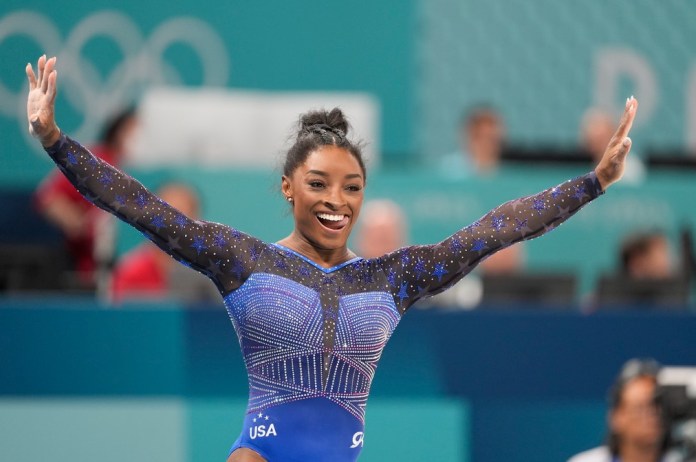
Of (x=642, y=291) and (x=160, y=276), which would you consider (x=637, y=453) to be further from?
(x=160, y=276)

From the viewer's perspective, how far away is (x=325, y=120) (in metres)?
3.57

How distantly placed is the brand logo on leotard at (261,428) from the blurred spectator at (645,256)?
423cm

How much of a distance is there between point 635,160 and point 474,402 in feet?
12.0

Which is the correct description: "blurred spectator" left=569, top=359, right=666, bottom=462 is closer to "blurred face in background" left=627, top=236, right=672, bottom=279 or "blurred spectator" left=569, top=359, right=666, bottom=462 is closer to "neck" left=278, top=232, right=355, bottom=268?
"blurred face in background" left=627, top=236, right=672, bottom=279

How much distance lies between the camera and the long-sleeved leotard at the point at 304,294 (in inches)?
130

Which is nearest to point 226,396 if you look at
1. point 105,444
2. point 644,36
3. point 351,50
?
point 105,444

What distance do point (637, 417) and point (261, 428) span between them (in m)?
2.52

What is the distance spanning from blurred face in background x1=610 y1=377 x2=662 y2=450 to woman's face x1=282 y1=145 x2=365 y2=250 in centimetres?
238

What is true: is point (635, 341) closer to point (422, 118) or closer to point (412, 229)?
point (412, 229)

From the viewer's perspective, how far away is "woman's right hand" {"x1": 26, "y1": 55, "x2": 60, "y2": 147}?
10.5ft

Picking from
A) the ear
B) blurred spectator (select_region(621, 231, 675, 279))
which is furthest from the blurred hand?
blurred spectator (select_region(621, 231, 675, 279))

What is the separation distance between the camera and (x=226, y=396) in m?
5.63

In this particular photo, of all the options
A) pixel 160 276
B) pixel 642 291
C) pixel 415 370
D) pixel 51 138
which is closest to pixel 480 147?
pixel 642 291

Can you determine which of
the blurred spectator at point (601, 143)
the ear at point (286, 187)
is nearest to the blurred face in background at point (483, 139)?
the blurred spectator at point (601, 143)
